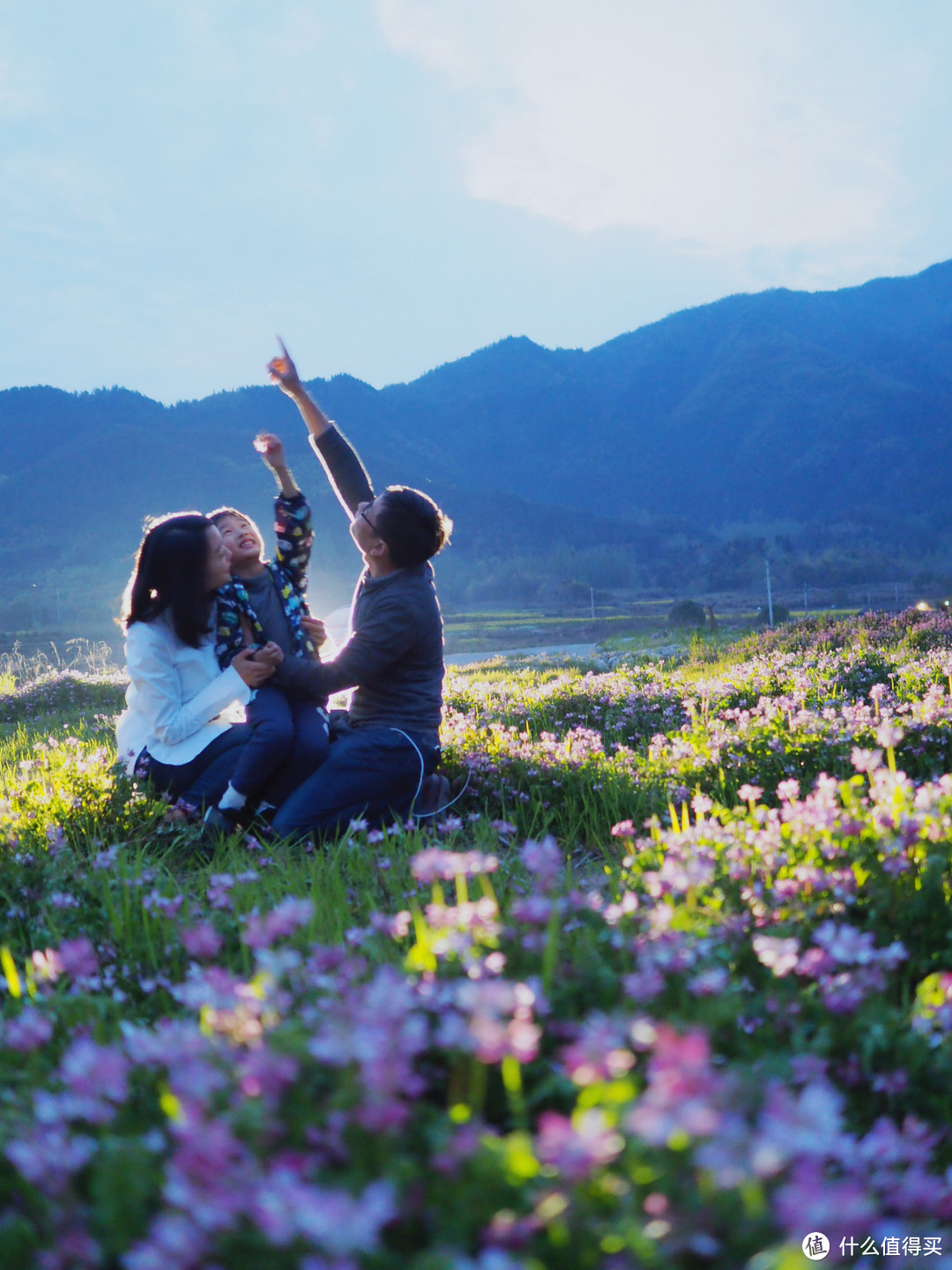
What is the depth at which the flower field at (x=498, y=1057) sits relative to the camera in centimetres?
106

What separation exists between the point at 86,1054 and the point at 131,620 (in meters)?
4.63

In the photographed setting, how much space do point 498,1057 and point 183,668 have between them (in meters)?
4.91

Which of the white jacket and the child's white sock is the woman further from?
the child's white sock

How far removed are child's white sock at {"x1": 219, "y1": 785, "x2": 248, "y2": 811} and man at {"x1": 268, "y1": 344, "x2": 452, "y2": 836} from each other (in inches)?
11.2

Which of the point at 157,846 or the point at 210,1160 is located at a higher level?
the point at 210,1160

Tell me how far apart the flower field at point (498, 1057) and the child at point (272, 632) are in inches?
42.4

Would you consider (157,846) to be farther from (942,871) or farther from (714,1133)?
(714,1133)

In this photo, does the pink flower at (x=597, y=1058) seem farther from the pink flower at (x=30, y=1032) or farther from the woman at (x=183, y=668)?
the woman at (x=183, y=668)

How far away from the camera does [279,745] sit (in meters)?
5.28

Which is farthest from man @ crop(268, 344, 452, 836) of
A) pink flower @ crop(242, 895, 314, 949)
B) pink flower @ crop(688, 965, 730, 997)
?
pink flower @ crop(688, 965, 730, 997)

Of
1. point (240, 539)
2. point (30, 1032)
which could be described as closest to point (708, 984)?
point (30, 1032)

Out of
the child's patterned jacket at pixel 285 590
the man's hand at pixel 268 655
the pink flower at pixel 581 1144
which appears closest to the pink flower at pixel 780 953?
the pink flower at pixel 581 1144

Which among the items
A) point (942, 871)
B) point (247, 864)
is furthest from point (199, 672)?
point (942, 871)

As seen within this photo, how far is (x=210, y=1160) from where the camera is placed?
1.12m
